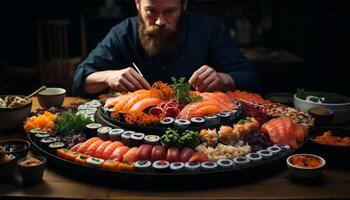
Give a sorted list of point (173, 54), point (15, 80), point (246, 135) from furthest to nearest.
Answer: point (15, 80)
point (173, 54)
point (246, 135)

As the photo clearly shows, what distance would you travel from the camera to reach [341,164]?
2402mm

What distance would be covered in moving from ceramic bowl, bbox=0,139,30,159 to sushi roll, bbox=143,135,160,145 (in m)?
0.67

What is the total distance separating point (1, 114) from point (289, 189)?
186cm

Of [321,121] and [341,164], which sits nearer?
[341,164]

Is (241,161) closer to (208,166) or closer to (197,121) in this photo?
(208,166)

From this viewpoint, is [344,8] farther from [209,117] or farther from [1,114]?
[1,114]

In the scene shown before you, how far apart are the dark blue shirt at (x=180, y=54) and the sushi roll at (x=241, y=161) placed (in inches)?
73.5

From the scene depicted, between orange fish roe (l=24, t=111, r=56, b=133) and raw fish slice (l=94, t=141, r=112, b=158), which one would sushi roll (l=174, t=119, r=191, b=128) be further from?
orange fish roe (l=24, t=111, r=56, b=133)

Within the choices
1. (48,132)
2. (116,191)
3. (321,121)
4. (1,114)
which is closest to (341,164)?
(321,121)

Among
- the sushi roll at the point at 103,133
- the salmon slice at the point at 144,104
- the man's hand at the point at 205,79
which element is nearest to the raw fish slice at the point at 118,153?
the sushi roll at the point at 103,133

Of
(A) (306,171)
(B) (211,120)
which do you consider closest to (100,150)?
(B) (211,120)

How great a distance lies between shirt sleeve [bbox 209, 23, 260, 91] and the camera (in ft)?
13.1

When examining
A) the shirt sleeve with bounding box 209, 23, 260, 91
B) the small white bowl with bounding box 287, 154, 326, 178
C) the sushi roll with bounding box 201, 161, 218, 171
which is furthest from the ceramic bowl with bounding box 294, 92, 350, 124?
the sushi roll with bounding box 201, 161, 218, 171

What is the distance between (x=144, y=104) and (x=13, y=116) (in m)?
0.87
